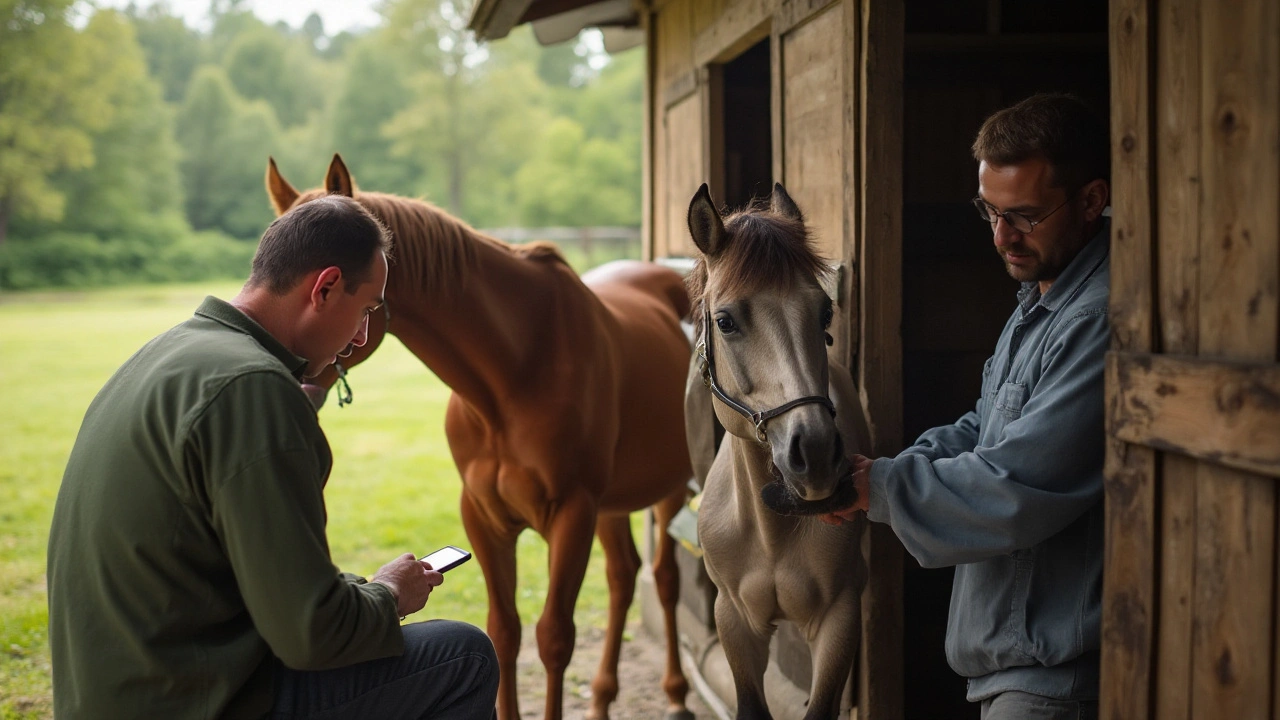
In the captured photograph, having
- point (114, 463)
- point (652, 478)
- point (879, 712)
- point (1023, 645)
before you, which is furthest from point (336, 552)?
point (1023, 645)

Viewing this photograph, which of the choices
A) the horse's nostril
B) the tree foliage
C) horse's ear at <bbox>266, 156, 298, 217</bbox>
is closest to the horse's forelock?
the horse's nostril

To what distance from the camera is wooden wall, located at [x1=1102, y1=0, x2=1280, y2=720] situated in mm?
1522

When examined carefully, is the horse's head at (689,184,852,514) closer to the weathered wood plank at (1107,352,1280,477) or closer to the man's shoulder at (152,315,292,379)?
the weathered wood plank at (1107,352,1280,477)

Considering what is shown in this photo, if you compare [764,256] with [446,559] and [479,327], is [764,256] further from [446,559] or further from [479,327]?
[479,327]

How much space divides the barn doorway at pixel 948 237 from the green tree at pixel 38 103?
109 feet

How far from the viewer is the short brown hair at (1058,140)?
6.86ft

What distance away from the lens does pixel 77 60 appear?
103 ft

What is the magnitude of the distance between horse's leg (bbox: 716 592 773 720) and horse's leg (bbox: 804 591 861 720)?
0.24 meters

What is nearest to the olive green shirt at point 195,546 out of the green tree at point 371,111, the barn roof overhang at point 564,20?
the barn roof overhang at point 564,20

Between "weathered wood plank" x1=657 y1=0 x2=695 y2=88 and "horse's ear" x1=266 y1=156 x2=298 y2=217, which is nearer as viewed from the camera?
"horse's ear" x1=266 y1=156 x2=298 y2=217

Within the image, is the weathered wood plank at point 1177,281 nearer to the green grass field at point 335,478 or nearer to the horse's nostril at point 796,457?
the horse's nostril at point 796,457

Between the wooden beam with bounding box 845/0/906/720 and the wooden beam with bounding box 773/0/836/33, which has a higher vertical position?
the wooden beam with bounding box 773/0/836/33

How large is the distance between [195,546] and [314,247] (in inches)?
26.0

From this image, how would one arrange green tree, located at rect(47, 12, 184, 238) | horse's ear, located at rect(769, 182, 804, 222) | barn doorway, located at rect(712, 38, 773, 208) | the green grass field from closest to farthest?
horse's ear, located at rect(769, 182, 804, 222) → barn doorway, located at rect(712, 38, 773, 208) → the green grass field → green tree, located at rect(47, 12, 184, 238)
